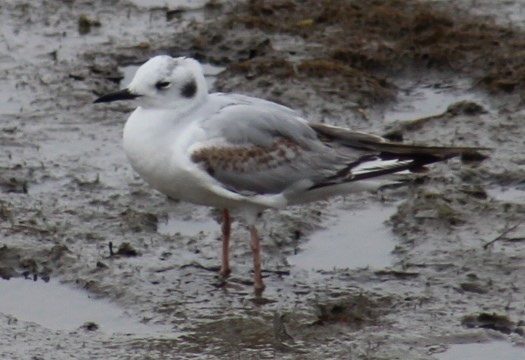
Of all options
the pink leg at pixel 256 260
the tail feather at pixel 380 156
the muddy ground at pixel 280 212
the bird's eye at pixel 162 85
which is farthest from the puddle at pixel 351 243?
the bird's eye at pixel 162 85

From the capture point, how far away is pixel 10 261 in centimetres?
902

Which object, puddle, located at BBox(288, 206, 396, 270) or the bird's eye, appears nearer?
the bird's eye

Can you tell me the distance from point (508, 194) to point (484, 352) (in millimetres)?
2271

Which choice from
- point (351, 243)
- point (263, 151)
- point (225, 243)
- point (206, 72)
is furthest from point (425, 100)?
point (225, 243)

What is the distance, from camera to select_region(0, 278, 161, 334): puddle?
8.38 metres

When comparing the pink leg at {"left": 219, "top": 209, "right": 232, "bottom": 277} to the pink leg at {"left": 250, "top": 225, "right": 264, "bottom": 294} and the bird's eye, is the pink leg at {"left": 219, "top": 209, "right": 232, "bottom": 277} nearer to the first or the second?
the pink leg at {"left": 250, "top": 225, "right": 264, "bottom": 294}

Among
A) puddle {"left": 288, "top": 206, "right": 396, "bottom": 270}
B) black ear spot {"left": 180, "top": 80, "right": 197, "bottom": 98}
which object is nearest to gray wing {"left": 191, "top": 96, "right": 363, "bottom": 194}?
black ear spot {"left": 180, "top": 80, "right": 197, "bottom": 98}

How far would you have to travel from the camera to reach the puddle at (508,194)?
9938 millimetres

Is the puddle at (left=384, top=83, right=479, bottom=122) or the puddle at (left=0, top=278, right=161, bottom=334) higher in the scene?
the puddle at (left=384, top=83, right=479, bottom=122)

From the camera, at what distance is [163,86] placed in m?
8.80

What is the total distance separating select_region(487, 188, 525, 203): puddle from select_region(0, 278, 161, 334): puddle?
2850 mm

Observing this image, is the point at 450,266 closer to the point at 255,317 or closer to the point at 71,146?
the point at 255,317

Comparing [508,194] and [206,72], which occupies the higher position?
[206,72]

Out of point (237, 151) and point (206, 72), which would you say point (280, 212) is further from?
point (206, 72)
